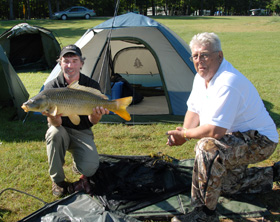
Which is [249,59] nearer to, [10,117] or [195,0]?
[10,117]

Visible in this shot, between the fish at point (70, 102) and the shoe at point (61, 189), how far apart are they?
0.82 m

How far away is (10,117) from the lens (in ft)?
18.5

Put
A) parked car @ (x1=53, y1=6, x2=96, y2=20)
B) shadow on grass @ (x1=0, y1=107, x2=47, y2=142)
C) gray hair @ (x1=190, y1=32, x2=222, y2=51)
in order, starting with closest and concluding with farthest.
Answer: gray hair @ (x1=190, y1=32, x2=222, y2=51) < shadow on grass @ (x1=0, y1=107, x2=47, y2=142) < parked car @ (x1=53, y1=6, x2=96, y2=20)

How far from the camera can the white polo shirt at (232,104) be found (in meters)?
2.50

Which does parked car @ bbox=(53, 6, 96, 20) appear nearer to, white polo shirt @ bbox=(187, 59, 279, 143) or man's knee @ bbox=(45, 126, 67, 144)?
man's knee @ bbox=(45, 126, 67, 144)

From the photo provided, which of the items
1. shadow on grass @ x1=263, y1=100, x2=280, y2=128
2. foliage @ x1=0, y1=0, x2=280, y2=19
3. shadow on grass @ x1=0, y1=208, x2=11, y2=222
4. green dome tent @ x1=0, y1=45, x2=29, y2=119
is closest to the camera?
shadow on grass @ x1=0, y1=208, x2=11, y2=222

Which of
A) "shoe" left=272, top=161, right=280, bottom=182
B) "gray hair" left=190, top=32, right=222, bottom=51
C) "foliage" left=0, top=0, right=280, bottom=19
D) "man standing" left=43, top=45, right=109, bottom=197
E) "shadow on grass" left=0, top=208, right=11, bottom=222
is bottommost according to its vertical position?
"shadow on grass" left=0, top=208, right=11, bottom=222

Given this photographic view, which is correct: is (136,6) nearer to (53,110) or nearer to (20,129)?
(20,129)

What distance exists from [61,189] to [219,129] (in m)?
1.86

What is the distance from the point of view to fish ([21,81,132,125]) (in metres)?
2.74

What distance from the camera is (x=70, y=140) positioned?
10.9 feet

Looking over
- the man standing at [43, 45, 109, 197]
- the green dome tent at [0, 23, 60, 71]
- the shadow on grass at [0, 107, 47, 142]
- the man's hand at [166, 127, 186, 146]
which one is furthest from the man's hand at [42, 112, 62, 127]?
the green dome tent at [0, 23, 60, 71]

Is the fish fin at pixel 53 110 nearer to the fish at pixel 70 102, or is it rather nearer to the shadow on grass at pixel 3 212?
the fish at pixel 70 102

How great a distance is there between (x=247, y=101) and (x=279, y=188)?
1.28 m
